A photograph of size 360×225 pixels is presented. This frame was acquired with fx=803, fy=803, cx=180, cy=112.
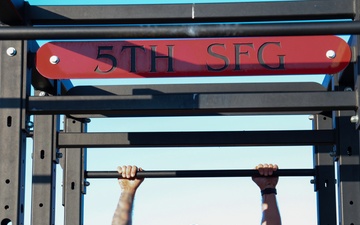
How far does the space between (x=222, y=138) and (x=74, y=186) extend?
2.09 metres

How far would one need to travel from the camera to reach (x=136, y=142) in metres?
7.20

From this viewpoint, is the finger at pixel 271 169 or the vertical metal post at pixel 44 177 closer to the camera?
the vertical metal post at pixel 44 177

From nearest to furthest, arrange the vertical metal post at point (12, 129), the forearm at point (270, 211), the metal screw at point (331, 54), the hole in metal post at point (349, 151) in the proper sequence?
the vertical metal post at point (12, 129) < the metal screw at point (331, 54) < the hole in metal post at point (349, 151) < the forearm at point (270, 211)

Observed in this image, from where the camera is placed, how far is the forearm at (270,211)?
28.3 ft

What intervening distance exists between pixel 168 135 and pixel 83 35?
353 centimetres

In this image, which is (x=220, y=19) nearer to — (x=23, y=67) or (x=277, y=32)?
(x=23, y=67)

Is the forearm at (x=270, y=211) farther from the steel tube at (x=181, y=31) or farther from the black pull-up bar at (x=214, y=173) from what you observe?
the steel tube at (x=181, y=31)

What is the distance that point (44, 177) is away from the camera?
7.37m

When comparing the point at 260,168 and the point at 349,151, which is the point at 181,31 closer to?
the point at 349,151

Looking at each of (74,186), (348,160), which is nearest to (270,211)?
(74,186)

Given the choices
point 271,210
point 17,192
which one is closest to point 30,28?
point 17,192

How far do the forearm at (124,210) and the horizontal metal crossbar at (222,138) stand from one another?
1119 mm

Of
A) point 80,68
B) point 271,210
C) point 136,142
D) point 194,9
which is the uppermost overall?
point 194,9

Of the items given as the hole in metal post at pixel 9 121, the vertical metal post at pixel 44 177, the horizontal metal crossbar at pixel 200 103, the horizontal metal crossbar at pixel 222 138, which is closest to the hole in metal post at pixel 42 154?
the vertical metal post at pixel 44 177
